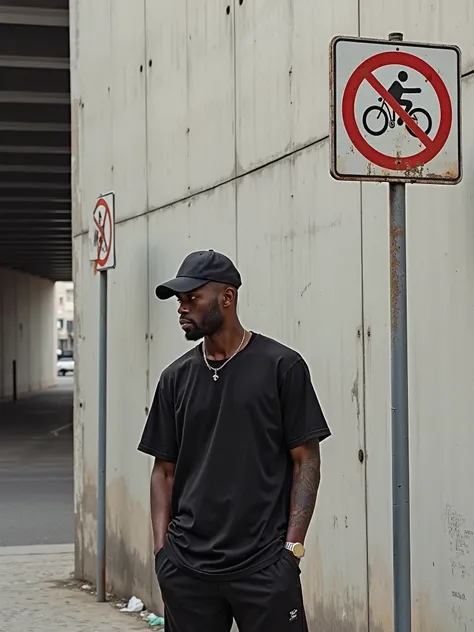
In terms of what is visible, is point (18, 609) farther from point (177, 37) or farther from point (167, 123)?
point (177, 37)

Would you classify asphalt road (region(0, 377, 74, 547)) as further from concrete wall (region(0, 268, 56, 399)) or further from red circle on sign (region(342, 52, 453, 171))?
concrete wall (region(0, 268, 56, 399))

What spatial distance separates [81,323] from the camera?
9547 millimetres

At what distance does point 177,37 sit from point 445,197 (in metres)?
3.36

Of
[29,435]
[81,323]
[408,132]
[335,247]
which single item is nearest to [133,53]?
[81,323]

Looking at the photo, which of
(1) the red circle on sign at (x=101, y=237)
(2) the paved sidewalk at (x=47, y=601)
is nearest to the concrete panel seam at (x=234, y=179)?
(1) the red circle on sign at (x=101, y=237)

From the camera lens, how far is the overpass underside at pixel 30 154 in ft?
47.2

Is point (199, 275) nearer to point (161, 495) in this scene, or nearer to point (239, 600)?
point (161, 495)

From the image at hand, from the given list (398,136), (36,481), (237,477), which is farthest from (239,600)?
(36,481)

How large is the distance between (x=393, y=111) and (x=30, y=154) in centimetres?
1766

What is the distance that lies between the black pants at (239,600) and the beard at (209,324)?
72 centimetres

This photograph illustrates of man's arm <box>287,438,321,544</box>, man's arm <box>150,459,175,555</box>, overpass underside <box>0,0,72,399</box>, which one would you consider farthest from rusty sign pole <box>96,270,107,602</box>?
overpass underside <box>0,0,72,399</box>

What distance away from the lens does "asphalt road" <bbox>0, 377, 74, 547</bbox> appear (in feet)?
40.6

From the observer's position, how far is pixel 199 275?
13.3ft

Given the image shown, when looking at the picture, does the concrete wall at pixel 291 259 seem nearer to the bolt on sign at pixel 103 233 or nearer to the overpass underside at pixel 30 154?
the bolt on sign at pixel 103 233
